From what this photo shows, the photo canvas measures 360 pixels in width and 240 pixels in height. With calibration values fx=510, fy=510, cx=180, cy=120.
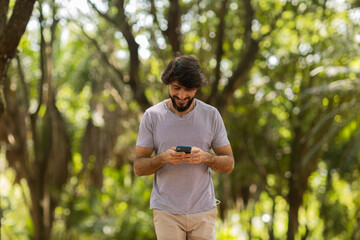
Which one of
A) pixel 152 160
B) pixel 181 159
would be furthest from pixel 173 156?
pixel 152 160

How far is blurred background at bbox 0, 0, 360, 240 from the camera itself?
8320 millimetres

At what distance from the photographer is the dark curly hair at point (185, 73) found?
2.69m

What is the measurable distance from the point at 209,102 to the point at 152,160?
5.30m

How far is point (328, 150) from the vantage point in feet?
36.9

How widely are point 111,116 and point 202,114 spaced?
29.5 ft

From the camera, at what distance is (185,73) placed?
2693 mm

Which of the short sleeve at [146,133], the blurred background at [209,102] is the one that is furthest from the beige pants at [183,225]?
the blurred background at [209,102]

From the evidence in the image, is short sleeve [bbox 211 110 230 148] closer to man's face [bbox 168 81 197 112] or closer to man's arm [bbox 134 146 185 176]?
man's face [bbox 168 81 197 112]

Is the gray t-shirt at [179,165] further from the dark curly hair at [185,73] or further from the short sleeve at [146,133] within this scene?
the dark curly hair at [185,73]

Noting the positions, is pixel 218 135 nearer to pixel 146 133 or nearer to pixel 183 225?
pixel 146 133

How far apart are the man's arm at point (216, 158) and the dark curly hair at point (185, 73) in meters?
0.36

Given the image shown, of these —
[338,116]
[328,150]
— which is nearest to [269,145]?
[328,150]

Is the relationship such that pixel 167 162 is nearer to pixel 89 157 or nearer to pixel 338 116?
pixel 338 116

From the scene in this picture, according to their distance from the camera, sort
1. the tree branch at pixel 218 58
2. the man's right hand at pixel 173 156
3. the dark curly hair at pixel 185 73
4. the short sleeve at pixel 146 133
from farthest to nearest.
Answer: the tree branch at pixel 218 58, the short sleeve at pixel 146 133, the dark curly hair at pixel 185 73, the man's right hand at pixel 173 156
